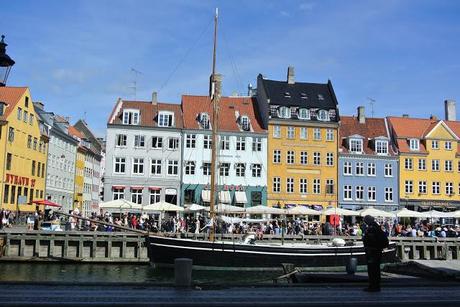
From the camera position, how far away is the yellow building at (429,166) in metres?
63.0

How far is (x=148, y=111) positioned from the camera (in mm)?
59000

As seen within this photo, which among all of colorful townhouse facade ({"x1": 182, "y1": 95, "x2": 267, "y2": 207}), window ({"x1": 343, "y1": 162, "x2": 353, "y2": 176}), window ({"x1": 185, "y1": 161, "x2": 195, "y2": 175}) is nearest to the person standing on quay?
colorful townhouse facade ({"x1": 182, "y1": 95, "x2": 267, "y2": 207})

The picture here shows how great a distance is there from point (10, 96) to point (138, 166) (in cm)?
1412

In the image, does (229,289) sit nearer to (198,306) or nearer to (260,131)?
(198,306)

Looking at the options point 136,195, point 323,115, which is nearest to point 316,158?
point 323,115

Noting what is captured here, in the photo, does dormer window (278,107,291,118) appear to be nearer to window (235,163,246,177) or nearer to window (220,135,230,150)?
window (220,135,230,150)

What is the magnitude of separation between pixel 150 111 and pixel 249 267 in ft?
100

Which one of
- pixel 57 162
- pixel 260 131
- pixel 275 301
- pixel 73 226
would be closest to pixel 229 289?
pixel 275 301

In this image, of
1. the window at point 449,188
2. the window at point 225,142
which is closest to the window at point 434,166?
the window at point 449,188

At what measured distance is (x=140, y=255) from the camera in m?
36.8

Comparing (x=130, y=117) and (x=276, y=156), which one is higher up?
(x=130, y=117)

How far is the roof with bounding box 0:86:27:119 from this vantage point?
54256 millimetres

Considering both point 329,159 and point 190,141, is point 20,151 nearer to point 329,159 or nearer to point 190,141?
point 190,141

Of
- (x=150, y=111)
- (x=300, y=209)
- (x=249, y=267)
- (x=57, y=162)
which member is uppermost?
(x=150, y=111)
